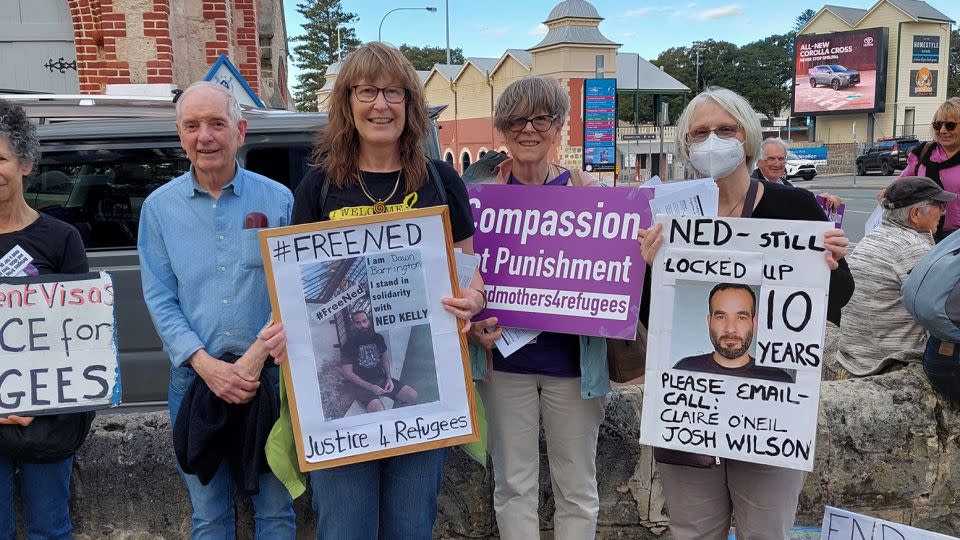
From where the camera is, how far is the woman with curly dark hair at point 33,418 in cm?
246

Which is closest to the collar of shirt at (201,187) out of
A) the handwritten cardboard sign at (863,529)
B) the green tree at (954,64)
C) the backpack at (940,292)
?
the handwritten cardboard sign at (863,529)

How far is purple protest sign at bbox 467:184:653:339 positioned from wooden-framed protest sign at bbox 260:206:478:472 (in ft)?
1.44

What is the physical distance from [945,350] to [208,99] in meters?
3.08

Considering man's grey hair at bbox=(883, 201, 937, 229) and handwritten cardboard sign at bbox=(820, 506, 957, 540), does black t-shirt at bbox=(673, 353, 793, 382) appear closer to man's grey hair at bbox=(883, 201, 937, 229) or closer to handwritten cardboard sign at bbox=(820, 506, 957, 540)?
handwritten cardboard sign at bbox=(820, 506, 957, 540)

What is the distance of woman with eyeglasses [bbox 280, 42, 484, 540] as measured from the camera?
2328 mm

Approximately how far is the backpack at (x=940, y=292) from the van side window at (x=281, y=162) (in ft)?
10.9

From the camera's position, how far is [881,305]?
4.21 m

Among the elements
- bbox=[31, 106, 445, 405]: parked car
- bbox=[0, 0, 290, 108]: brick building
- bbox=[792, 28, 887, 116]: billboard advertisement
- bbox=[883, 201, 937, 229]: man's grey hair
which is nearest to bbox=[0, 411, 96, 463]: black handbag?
bbox=[31, 106, 445, 405]: parked car

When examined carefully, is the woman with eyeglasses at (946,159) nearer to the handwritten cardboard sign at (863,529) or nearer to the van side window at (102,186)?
the handwritten cardboard sign at (863,529)

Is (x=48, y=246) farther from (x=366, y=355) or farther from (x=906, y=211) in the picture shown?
(x=906, y=211)

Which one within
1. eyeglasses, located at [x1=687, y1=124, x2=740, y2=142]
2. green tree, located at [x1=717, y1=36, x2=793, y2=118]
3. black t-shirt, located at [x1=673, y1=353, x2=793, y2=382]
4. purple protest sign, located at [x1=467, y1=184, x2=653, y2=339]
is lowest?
black t-shirt, located at [x1=673, y1=353, x2=793, y2=382]

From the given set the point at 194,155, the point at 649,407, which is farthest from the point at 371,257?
the point at 649,407

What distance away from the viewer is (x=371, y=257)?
2.29 meters

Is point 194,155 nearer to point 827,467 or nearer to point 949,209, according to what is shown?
point 827,467
